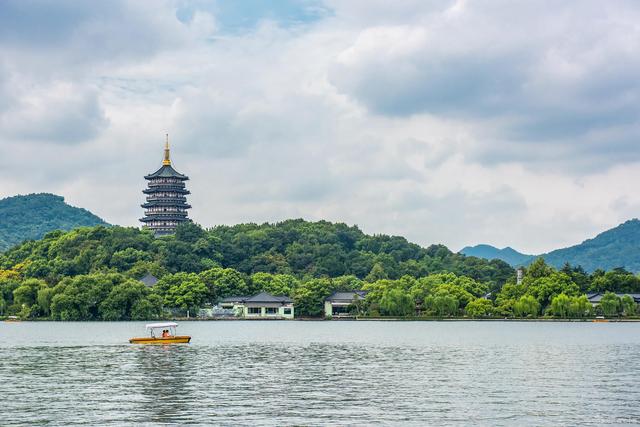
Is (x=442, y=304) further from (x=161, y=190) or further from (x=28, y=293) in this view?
(x=161, y=190)

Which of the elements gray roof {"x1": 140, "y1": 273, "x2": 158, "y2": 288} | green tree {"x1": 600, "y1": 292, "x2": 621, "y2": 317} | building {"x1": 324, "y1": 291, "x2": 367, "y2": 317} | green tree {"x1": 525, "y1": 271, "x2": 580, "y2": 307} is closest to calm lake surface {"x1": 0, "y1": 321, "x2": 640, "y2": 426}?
green tree {"x1": 600, "y1": 292, "x2": 621, "y2": 317}

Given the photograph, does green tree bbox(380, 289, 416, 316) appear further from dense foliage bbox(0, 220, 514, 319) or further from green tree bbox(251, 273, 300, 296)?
green tree bbox(251, 273, 300, 296)

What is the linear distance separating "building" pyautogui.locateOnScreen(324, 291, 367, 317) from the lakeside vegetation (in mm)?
1199

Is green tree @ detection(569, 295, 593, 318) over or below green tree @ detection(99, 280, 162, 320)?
below

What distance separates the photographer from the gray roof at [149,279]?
410ft

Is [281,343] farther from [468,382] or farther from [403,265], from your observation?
[403,265]

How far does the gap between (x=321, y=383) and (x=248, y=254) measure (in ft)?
407

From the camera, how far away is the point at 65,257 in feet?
453

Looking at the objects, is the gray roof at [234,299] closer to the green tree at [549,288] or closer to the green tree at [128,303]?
the green tree at [128,303]

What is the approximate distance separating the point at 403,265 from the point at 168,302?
55.2 metres

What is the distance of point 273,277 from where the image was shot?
13825 centimetres

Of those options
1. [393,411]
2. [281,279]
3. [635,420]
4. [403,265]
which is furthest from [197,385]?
[403,265]

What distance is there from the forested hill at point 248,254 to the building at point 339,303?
16210mm

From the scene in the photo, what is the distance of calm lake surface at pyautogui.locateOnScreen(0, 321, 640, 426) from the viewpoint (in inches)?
1101
